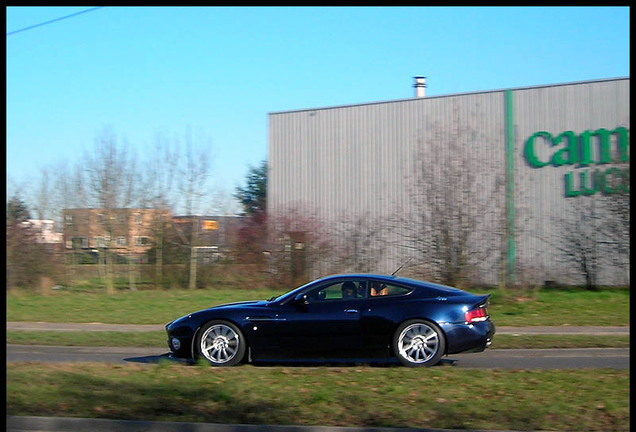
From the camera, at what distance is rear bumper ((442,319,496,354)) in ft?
36.7

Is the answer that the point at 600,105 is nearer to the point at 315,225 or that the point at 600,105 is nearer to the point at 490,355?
the point at 315,225

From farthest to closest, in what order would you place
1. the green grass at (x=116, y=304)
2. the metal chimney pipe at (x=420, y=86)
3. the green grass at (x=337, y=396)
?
the metal chimney pipe at (x=420, y=86) → the green grass at (x=116, y=304) → the green grass at (x=337, y=396)

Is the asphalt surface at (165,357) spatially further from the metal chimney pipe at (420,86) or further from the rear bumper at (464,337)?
the metal chimney pipe at (420,86)

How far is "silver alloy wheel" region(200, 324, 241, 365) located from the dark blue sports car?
15mm

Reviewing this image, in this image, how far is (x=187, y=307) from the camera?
23438 mm

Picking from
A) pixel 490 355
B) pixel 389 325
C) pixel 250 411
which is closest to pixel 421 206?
pixel 490 355

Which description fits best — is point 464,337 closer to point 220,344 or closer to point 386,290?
point 386,290

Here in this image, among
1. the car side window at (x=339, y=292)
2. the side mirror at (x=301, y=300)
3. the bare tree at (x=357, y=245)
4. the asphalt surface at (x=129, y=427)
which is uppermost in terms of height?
the bare tree at (x=357, y=245)

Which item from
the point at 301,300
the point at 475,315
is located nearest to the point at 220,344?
the point at 301,300

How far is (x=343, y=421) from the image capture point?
7355mm

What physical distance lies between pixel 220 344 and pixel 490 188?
840 inches

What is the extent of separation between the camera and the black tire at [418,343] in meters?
11.1

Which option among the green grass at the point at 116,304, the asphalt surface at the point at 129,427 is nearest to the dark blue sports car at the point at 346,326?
the asphalt surface at the point at 129,427

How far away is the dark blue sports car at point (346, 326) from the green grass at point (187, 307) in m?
7.30
